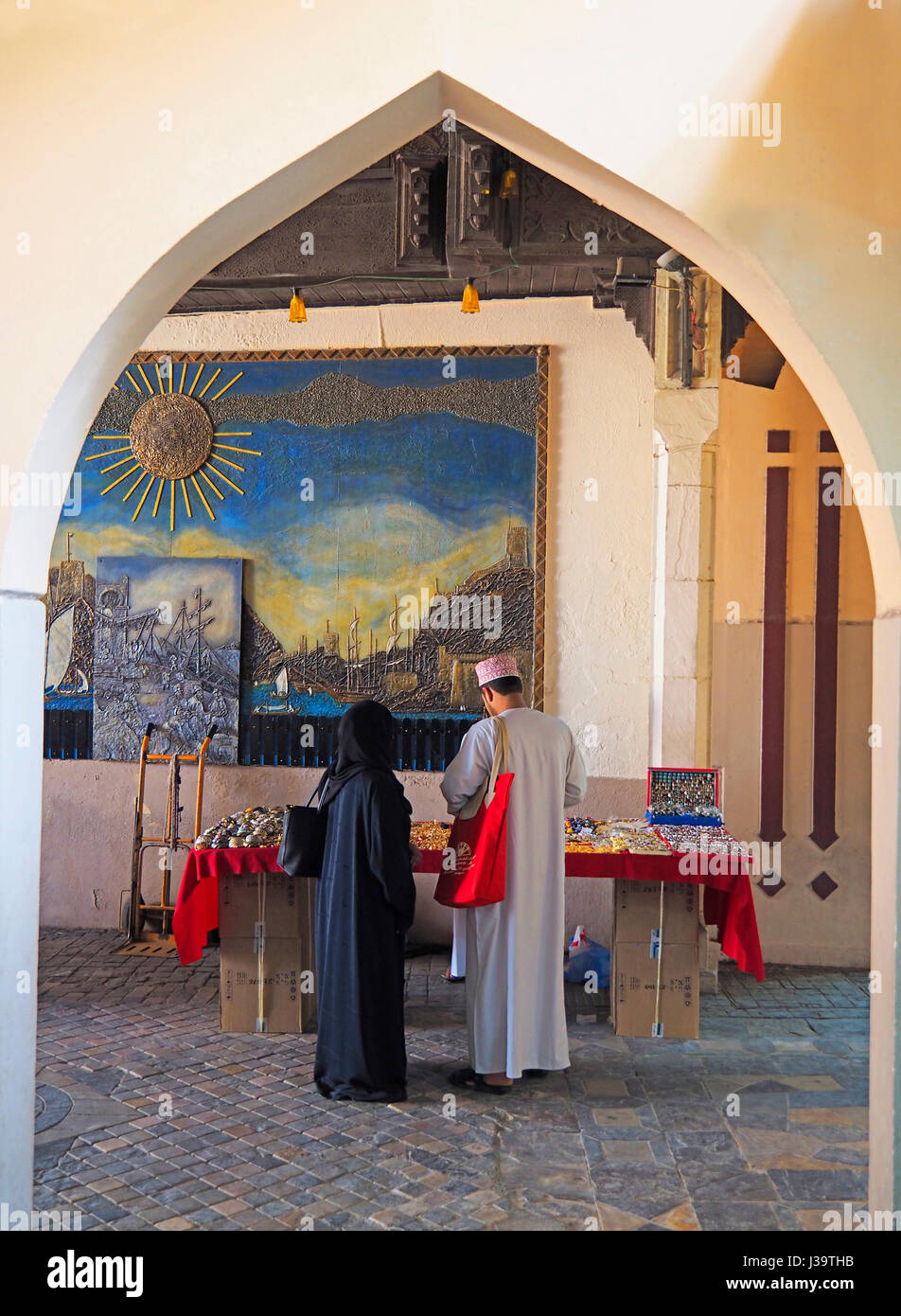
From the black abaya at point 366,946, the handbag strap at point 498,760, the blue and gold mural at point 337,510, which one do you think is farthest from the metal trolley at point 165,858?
the handbag strap at point 498,760

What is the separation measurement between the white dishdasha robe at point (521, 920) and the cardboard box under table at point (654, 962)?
75 cm

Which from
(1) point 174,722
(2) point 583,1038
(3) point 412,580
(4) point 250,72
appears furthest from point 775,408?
(4) point 250,72

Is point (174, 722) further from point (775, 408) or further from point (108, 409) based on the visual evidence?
point (775, 408)

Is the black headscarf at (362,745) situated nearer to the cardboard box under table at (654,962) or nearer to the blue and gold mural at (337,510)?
the cardboard box under table at (654,962)

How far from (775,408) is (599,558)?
1.48m

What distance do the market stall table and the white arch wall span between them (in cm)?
270

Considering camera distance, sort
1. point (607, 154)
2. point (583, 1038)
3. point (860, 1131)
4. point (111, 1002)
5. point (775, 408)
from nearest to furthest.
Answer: point (607, 154)
point (860, 1131)
point (583, 1038)
point (111, 1002)
point (775, 408)

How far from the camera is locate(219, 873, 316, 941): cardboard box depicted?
601 centimetres

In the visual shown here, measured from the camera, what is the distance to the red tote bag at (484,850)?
5.21 metres

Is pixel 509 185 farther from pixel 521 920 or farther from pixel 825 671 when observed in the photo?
pixel 521 920

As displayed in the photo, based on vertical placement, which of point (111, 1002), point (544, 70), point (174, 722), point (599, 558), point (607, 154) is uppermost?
point (544, 70)

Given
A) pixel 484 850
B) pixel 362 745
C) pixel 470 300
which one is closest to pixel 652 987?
pixel 484 850
